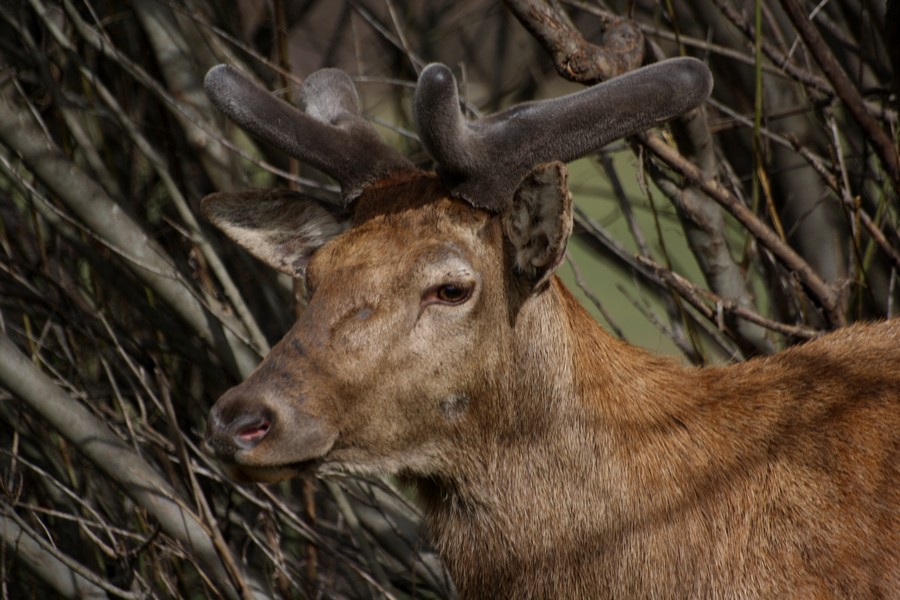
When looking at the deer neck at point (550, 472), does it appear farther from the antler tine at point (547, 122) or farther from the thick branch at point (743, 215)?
the thick branch at point (743, 215)

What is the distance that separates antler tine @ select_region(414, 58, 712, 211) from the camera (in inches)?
146

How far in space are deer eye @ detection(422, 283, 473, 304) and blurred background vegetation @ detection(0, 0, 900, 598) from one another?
1054mm

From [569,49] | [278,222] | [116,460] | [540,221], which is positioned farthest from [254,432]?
[569,49]

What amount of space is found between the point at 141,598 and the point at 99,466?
578mm

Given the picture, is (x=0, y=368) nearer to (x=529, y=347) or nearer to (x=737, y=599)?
(x=529, y=347)

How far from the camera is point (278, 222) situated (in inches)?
176

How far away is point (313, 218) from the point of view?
4391 mm

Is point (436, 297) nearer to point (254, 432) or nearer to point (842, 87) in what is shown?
point (254, 432)

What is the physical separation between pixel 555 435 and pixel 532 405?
5.1 inches

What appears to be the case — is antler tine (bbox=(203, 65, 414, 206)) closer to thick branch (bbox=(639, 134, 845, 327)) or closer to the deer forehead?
the deer forehead

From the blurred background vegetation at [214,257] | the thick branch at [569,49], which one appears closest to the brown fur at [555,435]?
the blurred background vegetation at [214,257]

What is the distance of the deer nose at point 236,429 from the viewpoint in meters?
3.46

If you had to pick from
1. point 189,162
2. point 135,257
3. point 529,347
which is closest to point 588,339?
point 529,347

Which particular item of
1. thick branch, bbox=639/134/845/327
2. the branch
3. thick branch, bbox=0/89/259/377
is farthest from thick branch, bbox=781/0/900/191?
the branch
